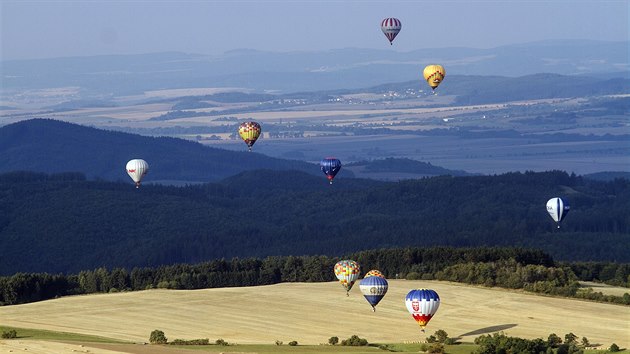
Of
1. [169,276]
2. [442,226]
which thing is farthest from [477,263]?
[442,226]

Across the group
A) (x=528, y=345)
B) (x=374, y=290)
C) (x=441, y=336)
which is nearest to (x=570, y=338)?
(x=441, y=336)

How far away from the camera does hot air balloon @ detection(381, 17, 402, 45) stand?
146625 mm

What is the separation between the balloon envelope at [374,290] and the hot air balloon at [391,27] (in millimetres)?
47993

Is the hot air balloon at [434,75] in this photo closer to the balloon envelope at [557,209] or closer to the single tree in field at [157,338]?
the balloon envelope at [557,209]

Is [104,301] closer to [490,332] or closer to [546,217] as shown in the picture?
[490,332]

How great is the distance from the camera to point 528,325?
317 ft

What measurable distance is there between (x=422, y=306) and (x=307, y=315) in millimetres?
10483

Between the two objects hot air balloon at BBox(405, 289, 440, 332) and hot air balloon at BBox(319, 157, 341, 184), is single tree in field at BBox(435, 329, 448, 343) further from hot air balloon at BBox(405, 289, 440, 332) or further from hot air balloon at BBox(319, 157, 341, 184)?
hot air balloon at BBox(319, 157, 341, 184)

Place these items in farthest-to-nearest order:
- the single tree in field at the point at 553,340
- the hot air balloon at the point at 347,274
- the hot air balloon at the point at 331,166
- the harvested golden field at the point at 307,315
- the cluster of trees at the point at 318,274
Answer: the hot air balloon at the point at 331,166, the cluster of trees at the point at 318,274, the hot air balloon at the point at 347,274, the harvested golden field at the point at 307,315, the single tree in field at the point at 553,340

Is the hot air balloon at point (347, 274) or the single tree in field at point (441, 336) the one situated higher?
the hot air balloon at point (347, 274)

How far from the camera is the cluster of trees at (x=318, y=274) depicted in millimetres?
113062

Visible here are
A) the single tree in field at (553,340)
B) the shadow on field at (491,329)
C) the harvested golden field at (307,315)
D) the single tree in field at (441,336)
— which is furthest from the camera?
the shadow on field at (491,329)

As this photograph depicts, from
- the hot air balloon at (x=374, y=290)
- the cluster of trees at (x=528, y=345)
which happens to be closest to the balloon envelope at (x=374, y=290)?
the hot air balloon at (x=374, y=290)

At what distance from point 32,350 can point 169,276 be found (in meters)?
47.4
